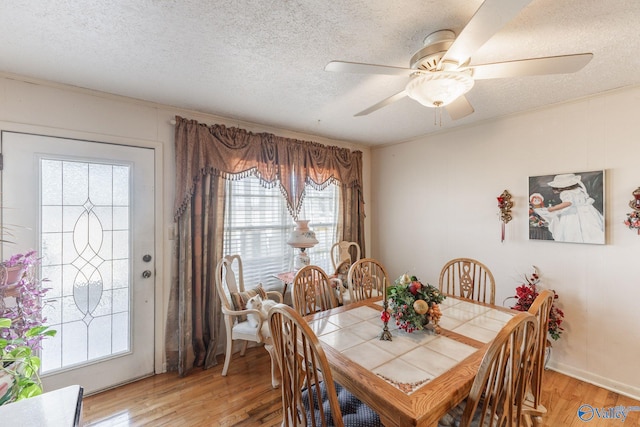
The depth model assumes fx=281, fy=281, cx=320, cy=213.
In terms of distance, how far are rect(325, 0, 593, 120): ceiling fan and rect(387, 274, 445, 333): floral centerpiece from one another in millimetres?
1054

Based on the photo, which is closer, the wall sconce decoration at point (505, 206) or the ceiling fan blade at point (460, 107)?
the ceiling fan blade at point (460, 107)

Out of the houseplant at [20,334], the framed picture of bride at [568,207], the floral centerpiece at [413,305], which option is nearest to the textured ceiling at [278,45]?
the framed picture of bride at [568,207]

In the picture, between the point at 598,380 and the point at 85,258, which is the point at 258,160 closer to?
the point at 85,258

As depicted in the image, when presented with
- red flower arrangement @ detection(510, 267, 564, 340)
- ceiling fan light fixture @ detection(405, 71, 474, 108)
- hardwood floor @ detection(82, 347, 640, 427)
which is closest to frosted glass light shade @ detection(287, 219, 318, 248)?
hardwood floor @ detection(82, 347, 640, 427)

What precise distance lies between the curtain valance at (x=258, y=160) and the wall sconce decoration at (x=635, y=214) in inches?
104

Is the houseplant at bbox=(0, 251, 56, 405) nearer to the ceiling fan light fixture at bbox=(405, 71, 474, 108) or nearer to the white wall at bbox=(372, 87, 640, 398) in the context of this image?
the ceiling fan light fixture at bbox=(405, 71, 474, 108)

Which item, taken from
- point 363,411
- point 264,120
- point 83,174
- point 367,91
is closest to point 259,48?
point 367,91

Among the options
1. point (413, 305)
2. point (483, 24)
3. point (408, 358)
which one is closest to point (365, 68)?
point (483, 24)

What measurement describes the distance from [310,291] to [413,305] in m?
0.91

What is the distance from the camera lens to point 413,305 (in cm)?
158

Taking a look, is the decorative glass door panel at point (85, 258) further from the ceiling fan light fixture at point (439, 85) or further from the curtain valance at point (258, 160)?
the ceiling fan light fixture at point (439, 85)

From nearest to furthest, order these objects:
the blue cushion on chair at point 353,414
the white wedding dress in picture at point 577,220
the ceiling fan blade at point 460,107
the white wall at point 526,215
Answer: the blue cushion on chair at point 353,414
the ceiling fan blade at point 460,107
the white wall at point 526,215
the white wedding dress in picture at point 577,220

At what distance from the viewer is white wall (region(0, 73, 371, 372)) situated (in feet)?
6.61

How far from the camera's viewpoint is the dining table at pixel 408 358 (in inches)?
42.1
